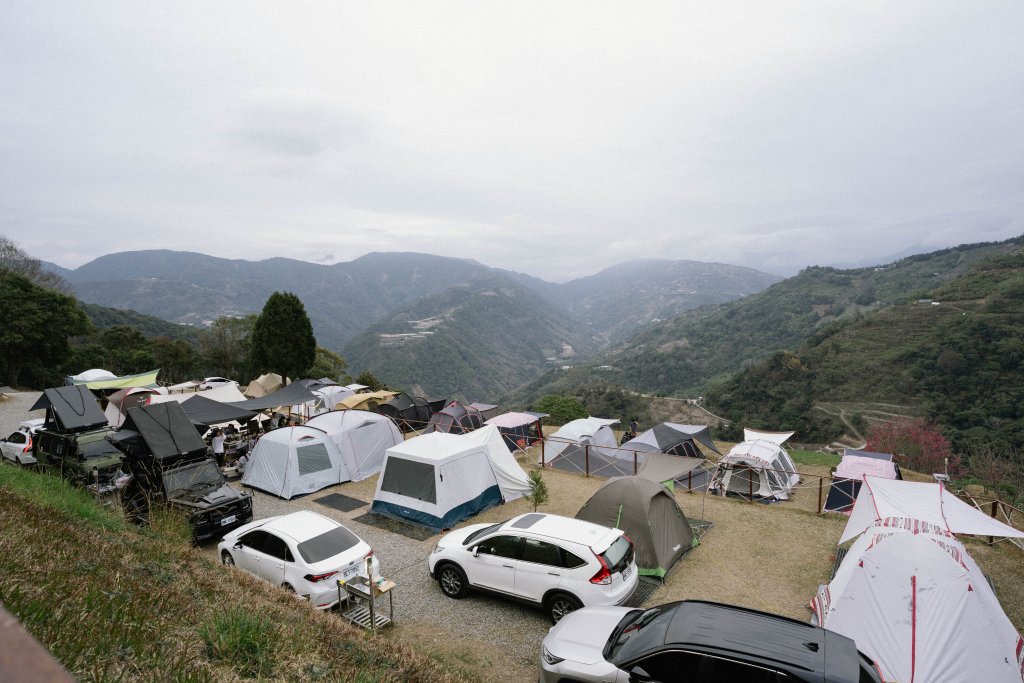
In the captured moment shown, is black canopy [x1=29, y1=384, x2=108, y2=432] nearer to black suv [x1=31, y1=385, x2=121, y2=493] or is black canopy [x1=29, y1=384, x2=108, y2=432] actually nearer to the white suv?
black suv [x1=31, y1=385, x2=121, y2=493]

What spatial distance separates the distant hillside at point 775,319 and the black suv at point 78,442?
60754 mm

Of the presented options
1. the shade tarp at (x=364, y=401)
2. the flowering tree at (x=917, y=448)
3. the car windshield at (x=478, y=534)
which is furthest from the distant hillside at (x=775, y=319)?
the car windshield at (x=478, y=534)

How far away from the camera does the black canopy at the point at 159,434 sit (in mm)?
11789

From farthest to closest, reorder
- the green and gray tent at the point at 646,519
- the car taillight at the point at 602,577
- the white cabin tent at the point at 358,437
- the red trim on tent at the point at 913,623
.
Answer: the white cabin tent at the point at 358,437
the green and gray tent at the point at 646,519
the car taillight at the point at 602,577
the red trim on tent at the point at 913,623

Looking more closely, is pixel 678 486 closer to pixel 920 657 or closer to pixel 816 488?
pixel 816 488

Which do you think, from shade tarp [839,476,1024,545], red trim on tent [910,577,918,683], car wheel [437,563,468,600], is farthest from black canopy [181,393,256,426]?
red trim on tent [910,577,918,683]

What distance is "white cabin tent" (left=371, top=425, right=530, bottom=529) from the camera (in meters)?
11.5

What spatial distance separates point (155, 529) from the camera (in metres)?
8.06

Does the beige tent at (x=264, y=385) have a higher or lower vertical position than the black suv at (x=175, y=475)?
lower

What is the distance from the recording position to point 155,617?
3.97 metres

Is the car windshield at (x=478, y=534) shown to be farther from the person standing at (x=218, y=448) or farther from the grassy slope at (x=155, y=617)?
the person standing at (x=218, y=448)

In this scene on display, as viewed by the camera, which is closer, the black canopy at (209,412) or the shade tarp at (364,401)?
the black canopy at (209,412)

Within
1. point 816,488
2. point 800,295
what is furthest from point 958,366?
point 800,295

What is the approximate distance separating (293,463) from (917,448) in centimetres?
2765
